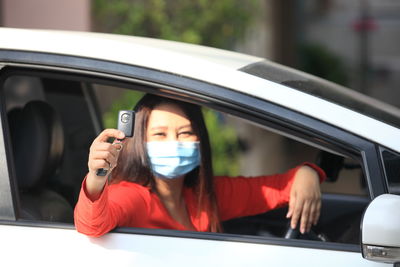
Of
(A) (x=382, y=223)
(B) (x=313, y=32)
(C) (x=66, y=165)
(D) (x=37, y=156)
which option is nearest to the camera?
(A) (x=382, y=223)

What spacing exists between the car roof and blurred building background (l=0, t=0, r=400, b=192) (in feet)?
9.78

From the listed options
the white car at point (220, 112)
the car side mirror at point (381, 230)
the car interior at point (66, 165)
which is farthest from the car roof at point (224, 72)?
the car side mirror at point (381, 230)

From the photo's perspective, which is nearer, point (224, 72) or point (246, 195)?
point (224, 72)

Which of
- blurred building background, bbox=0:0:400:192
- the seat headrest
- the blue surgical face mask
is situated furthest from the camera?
blurred building background, bbox=0:0:400:192

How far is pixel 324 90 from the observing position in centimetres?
277

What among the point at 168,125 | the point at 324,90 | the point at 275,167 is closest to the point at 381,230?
the point at 324,90

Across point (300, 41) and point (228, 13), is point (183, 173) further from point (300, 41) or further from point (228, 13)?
point (300, 41)

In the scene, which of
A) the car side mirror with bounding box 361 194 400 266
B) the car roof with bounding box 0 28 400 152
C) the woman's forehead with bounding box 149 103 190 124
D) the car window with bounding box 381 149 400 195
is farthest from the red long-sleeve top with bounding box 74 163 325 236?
the car side mirror with bounding box 361 194 400 266

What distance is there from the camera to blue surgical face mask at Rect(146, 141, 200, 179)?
2.66m

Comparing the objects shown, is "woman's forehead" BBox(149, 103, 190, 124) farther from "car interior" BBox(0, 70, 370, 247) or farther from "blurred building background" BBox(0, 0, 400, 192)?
"blurred building background" BBox(0, 0, 400, 192)

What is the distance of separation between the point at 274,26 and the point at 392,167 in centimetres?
975

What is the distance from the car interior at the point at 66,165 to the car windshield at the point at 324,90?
17 cm

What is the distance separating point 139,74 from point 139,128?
0.31 metres

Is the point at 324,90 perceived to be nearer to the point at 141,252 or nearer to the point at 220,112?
the point at 220,112
